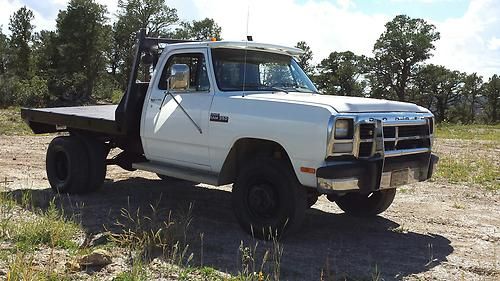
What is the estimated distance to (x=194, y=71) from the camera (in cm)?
671

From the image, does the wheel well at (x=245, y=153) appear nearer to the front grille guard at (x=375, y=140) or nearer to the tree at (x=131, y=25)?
the front grille guard at (x=375, y=140)

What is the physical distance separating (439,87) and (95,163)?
5081 cm

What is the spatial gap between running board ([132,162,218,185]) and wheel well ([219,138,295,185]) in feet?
0.50

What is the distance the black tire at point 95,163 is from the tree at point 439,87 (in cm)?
4824

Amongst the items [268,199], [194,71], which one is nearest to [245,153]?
[268,199]

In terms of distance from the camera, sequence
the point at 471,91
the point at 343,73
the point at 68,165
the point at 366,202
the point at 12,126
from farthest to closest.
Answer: the point at 471,91, the point at 343,73, the point at 12,126, the point at 68,165, the point at 366,202

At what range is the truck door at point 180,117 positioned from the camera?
6371 millimetres

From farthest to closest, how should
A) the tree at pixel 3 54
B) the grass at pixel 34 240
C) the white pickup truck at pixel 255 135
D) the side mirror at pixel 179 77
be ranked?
the tree at pixel 3 54 < the side mirror at pixel 179 77 < the white pickup truck at pixel 255 135 < the grass at pixel 34 240

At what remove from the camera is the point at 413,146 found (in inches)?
236

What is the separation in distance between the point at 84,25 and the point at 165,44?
101 feet

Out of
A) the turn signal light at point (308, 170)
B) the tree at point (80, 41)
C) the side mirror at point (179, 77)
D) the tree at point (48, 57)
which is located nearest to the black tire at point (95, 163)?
the side mirror at point (179, 77)

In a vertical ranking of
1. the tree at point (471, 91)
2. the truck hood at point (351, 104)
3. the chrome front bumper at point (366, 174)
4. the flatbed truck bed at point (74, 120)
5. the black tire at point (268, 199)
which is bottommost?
the black tire at point (268, 199)

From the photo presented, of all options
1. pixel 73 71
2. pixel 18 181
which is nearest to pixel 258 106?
pixel 18 181

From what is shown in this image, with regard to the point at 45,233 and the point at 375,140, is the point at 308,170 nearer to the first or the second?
the point at 375,140
